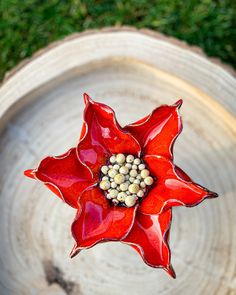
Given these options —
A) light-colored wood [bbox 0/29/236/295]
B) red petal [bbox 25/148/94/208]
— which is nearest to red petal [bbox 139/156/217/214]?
red petal [bbox 25/148/94/208]

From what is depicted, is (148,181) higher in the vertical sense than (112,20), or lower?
lower

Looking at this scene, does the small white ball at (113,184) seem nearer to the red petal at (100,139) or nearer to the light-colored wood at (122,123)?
the red petal at (100,139)

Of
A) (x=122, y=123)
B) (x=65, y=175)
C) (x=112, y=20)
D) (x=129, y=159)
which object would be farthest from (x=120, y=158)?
(x=112, y=20)

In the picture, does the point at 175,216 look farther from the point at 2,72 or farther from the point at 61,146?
the point at 2,72

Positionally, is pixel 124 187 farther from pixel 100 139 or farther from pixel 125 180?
pixel 100 139

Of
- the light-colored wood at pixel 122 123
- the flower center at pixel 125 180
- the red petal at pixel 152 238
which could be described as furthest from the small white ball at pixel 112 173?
the light-colored wood at pixel 122 123

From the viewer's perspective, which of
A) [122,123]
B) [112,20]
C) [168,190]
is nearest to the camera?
[168,190]

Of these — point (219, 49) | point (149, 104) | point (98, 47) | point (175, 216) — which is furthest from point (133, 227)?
point (219, 49)
